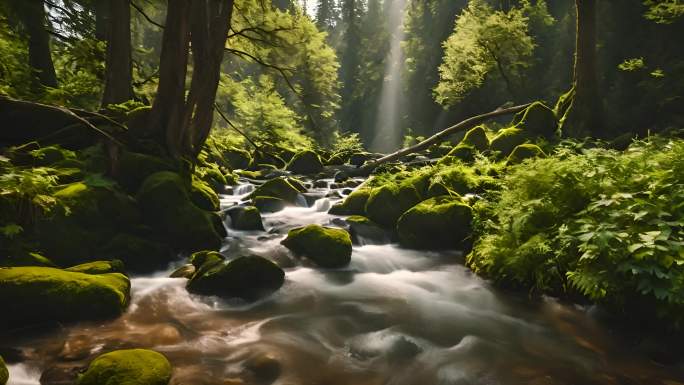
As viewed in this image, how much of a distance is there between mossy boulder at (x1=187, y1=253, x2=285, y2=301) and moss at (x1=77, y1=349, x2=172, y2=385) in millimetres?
2512

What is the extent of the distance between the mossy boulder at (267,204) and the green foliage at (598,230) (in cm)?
636

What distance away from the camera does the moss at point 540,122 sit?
16172mm

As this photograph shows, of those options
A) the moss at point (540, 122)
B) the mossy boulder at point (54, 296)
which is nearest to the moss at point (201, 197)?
the mossy boulder at point (54, 296)

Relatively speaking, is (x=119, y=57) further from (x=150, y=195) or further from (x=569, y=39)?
(x=569, y=39)

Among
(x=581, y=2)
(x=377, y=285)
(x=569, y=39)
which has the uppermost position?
(x=569, y=39)

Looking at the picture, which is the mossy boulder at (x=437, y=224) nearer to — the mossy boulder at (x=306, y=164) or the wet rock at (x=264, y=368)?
the wet rock at (x=264, y=368)

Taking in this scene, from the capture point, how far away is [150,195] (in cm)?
837

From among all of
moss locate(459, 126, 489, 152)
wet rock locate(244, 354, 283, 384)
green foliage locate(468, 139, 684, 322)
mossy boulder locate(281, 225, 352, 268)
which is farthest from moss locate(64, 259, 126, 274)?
moss locate(459, 126, 489, 152)

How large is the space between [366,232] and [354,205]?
209 centimetres

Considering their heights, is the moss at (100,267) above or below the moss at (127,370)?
below

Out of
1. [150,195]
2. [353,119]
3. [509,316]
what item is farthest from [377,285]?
[353,119]

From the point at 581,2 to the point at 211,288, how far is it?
55.0 feet

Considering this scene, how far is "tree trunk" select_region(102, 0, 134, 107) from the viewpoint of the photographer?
34.0 ft

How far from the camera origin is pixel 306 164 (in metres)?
21.0
